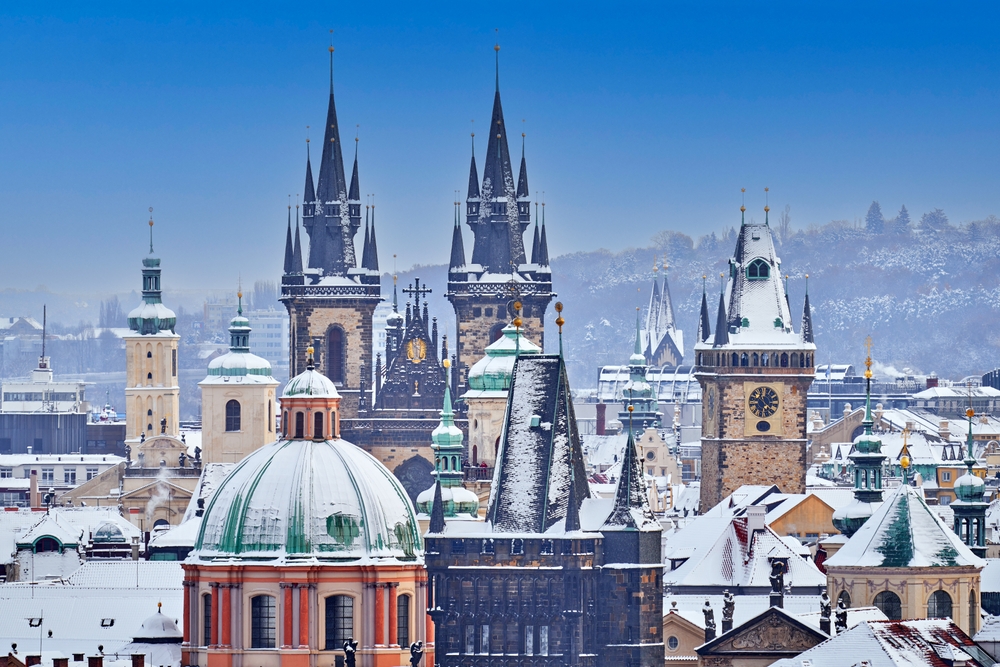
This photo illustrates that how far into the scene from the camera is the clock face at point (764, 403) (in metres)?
150

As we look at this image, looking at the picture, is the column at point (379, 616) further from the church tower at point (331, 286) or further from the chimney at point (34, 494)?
the chimney at point (34, 494)

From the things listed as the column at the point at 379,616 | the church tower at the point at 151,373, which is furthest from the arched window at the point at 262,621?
the church tower at the point at 151,373

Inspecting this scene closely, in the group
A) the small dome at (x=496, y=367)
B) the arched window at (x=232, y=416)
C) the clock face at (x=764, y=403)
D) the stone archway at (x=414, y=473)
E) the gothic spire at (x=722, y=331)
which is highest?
the gothic spire at (x=722, y=331)

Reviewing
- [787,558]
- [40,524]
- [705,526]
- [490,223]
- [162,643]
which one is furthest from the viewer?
[490,223]

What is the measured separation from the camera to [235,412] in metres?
166

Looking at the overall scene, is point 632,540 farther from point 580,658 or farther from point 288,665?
point 288,665

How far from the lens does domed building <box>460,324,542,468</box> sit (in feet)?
456

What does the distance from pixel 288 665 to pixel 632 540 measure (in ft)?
45.6

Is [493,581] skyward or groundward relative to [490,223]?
groundward

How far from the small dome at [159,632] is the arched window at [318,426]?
6.96m

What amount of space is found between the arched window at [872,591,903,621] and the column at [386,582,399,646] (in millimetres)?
14770

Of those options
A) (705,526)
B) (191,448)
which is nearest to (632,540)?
(705,526)

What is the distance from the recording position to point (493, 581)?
8212cm

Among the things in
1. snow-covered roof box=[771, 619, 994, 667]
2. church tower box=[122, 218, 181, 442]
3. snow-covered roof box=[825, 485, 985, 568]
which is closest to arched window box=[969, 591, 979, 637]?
snow-covered roof box=[825, 485, 985, 568]
